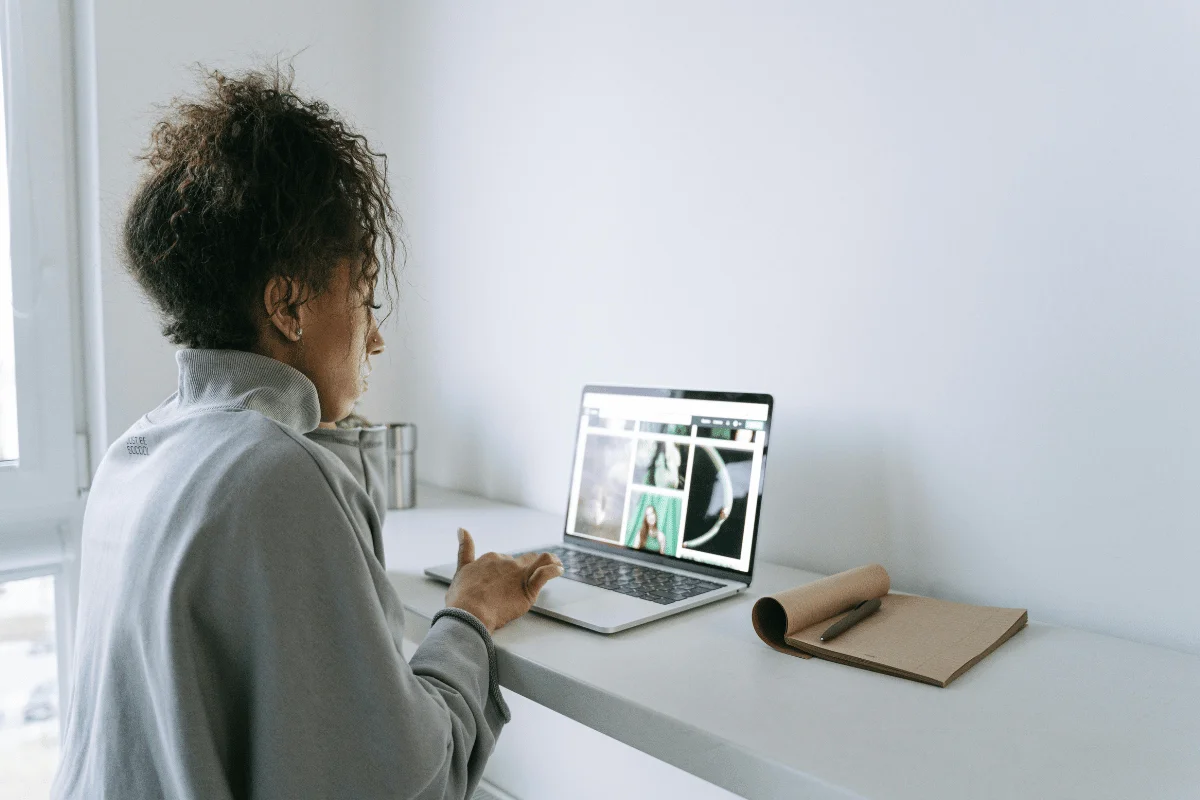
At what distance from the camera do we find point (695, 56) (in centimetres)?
132

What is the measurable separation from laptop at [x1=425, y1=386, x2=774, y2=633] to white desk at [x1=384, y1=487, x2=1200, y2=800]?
8 centimetres

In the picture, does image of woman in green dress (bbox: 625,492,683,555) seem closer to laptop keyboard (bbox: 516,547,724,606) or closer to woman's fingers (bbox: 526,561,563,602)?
laptop keyboard (bbox: 516,547,724,606)

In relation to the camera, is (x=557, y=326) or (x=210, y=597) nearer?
(x=210, y=597)

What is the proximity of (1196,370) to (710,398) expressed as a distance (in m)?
0.56

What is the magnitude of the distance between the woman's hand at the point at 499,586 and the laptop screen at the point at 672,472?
0.23m

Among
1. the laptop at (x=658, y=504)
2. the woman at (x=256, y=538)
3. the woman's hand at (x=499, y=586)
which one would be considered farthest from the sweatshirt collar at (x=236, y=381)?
the laptop at (x=658, y=504)

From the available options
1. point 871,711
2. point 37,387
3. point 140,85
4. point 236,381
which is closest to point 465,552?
point 236,381

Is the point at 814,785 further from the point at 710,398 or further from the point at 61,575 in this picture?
the point at 61,575

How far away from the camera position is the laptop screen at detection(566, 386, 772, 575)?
112 centimetres

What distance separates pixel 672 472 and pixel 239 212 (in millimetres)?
679

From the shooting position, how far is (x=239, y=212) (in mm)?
742

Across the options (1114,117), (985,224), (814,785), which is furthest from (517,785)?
(1114,117)

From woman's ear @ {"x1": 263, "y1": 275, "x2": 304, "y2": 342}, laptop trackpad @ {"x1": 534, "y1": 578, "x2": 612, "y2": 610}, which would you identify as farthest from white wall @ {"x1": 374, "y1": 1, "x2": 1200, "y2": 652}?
woman's ear @ {"x1": 263, "y1": 275, "x2": 304, "y2": 342}

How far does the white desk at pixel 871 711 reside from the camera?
61 cm
